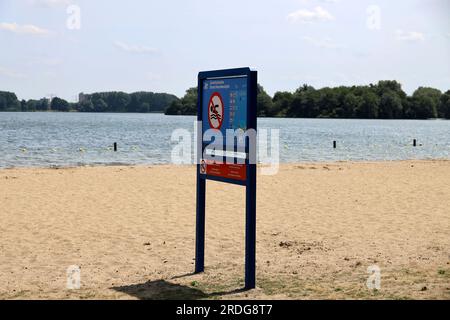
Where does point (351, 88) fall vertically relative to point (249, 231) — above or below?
above

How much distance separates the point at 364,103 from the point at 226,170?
569ft

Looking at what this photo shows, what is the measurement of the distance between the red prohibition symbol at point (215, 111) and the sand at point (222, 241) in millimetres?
1942

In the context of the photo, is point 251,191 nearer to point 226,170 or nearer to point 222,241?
point 226,170

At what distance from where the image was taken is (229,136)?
24.7 ft

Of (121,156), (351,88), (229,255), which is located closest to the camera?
(229,255)

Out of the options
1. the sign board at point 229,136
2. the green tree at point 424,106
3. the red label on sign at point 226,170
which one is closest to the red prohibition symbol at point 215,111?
the sign board at point 229,136

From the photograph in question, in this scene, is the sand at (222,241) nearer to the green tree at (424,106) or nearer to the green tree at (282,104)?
the green tree at (424,106)

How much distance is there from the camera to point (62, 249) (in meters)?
9.90

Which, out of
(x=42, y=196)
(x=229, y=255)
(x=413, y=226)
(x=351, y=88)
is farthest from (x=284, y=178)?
(x=351, y=88)

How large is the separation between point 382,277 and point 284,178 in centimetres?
1383

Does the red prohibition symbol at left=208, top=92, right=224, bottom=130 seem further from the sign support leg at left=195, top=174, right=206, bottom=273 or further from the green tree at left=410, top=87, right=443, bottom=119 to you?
the green tree at left=410, top=87, right=443, bottom=119

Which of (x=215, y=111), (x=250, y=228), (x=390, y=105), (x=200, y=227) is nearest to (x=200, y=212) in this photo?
(x=200, y=227)

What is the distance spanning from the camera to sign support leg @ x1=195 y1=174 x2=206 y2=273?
826 centimetres

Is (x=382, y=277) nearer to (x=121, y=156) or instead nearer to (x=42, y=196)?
(x=42, y=196)
